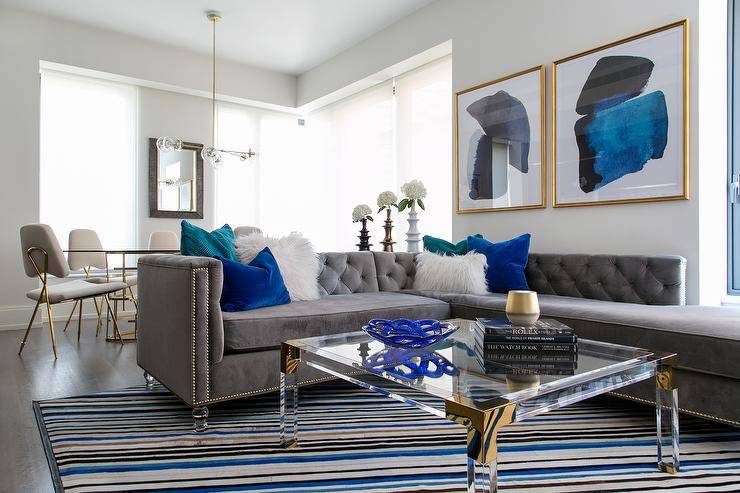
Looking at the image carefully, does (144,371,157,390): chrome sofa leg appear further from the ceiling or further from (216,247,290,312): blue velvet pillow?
the ceiling

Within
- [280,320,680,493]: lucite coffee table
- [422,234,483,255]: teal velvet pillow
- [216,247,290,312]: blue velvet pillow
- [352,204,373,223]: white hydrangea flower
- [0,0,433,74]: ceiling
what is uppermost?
[0,0,433,74]: ceiling

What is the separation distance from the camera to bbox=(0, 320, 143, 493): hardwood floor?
1.67m

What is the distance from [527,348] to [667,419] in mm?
574

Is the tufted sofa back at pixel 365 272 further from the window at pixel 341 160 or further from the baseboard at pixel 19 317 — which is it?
the baseboard at pixel 19 317

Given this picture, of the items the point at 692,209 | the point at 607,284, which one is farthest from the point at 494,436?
the point at 692,209

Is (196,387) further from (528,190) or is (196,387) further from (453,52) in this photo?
(453,52)

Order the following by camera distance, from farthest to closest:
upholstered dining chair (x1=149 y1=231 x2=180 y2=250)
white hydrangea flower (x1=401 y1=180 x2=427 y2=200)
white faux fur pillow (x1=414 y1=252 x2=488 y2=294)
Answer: upholstered dining chair (x1=149 y1=231 x2=180 y2=250), white hydrangea flower (x1=401 y1=180 x2=427 y2=200), white faux fur pillow (x1=414 y1=252 x2=488 y2=294)

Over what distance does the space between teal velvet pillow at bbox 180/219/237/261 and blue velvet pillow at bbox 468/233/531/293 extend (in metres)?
1.63

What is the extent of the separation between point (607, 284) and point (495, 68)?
1950 mm

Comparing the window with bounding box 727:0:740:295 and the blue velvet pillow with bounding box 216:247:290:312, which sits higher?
the window with bounding box 727:0:740:295

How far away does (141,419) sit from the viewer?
2.12 m

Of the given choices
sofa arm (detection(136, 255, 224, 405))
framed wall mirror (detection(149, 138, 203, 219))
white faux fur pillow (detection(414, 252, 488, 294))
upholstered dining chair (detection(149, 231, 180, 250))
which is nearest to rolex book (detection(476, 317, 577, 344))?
sofa arm (detection(136, 255, 224, 405))

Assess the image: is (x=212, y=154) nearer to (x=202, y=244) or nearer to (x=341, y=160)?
(x=341, y=160)

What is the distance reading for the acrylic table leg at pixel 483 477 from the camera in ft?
3.34
